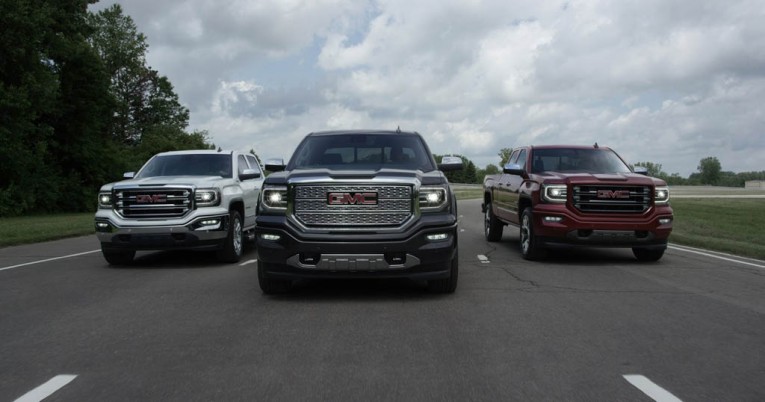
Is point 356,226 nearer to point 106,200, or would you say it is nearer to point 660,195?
point 106,200

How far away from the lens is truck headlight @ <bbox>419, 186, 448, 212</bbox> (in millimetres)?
7609

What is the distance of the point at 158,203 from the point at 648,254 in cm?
788

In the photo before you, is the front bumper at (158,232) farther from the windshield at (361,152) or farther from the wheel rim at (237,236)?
the windshield at (361,152)

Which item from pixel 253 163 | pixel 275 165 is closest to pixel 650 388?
pixel 275 165

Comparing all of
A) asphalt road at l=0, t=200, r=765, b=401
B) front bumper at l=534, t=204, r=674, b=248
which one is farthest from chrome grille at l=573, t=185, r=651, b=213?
asphalt road at l=0, t=200, r=765, b=401

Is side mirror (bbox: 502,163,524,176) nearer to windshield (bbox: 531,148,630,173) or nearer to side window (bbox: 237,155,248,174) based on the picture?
windshield (bbox: 531,148,630,173)

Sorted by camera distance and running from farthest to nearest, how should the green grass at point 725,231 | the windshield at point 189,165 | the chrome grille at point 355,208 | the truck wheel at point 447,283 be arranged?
the green grass at point 725,231
the windshield at point 189,165
the truck wheel at point 447,283
the chrome grille at point 355,208

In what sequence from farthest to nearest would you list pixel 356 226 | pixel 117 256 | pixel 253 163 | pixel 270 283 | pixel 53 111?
pixel 53 111 < pixel 253 163 < pixel 117 256 < pixel 270 283 < pixel 356 226

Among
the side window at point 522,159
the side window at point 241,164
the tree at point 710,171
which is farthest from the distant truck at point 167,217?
the tree at point 710,171

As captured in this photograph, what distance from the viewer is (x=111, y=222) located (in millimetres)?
10719

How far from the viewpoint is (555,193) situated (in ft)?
36.9

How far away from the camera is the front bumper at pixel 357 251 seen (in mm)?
7281

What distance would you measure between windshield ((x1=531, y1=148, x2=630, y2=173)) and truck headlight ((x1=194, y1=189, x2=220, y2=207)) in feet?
18.4

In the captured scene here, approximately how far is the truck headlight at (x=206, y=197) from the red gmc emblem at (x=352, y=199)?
13.6 ft
